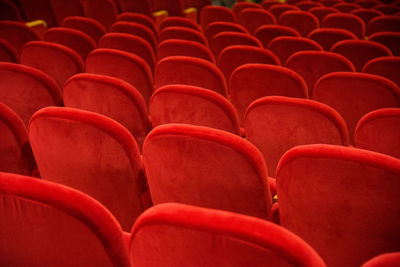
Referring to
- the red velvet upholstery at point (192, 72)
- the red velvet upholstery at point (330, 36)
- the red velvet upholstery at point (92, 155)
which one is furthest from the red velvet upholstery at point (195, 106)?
the red velvet upholstery at point (330, 36)

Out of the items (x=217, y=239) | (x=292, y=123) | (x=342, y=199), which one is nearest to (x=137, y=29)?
(x=292, y=123)

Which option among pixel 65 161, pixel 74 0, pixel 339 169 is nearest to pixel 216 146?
pixel 339 169

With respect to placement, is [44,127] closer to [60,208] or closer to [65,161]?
[65,161]

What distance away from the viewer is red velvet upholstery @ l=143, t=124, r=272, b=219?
751mm

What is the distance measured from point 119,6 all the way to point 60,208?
7.77 feet

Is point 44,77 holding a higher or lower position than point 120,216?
higher

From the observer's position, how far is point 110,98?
1157mm

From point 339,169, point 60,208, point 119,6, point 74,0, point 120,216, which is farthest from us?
point 119,6

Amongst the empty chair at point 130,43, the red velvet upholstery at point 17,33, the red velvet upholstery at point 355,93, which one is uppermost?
the red velvet upholstery at point 17,33

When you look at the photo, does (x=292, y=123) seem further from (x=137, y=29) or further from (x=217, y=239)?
(x=137, y=29)

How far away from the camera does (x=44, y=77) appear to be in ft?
4.17

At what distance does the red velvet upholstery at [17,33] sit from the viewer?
1.89 meters

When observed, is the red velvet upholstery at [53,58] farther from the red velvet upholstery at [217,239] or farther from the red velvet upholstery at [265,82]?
the red velvet upholstery at [217,239]

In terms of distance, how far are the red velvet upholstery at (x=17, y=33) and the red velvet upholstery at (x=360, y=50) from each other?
121 centimetres
